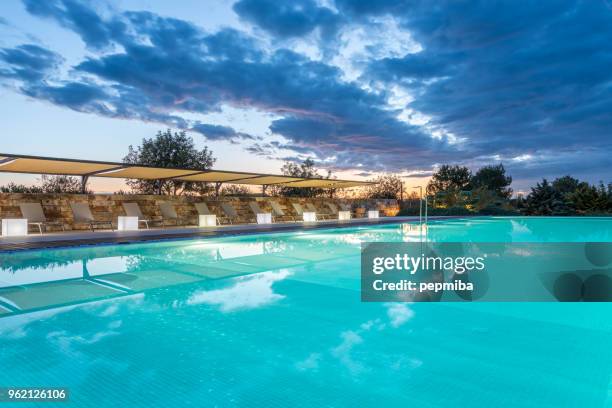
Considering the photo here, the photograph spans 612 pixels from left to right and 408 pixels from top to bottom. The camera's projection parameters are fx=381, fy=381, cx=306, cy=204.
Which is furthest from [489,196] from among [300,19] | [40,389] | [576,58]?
[40,389]

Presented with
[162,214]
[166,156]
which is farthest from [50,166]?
[166,156]

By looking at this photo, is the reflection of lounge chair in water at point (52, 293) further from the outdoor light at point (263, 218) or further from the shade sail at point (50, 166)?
the outdoor light at point (263, 218)

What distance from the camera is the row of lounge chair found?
1100 centimetres

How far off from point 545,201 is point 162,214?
76.6 ft

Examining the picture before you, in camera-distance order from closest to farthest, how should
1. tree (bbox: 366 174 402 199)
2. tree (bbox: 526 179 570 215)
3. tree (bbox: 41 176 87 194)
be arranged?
tree (bbox: 41 176 87 194) < tree (bbox: 526 179 570 215) < tree (bbox: 366 174 402 199)

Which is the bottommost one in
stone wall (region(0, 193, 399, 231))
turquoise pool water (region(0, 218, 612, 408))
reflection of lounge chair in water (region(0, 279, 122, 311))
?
turquoise pool water (region(0, 218, 612, 408))

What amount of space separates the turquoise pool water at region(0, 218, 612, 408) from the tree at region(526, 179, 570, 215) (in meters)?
23.9

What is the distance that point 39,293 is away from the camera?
4.39 meters

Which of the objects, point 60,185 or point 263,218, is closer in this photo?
point 263,218

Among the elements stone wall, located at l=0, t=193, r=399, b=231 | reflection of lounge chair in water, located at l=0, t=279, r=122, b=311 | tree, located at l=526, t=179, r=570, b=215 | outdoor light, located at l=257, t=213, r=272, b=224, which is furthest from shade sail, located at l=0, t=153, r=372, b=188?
tree, located at l=526, t=179, r=570, b=215

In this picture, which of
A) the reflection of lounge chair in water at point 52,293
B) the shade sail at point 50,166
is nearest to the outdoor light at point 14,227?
the shade sail at point 50,166

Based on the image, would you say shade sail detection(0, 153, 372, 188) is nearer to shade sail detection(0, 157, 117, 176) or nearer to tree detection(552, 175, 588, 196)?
shade sail detection(0, 157, 117, 176)

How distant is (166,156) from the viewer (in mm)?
24031

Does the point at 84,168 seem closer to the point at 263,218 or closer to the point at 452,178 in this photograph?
the point at 263,218
